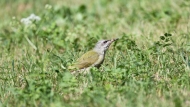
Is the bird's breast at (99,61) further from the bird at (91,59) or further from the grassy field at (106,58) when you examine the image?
the grassy field at (106,58)

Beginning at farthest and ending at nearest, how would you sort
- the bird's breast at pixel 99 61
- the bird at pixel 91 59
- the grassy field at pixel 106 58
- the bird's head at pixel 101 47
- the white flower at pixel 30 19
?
the white flower at pixel 30 19 < the bird's head at pixel 101 47 < the bird's breast at pixel 99 61 < the bird at pixel 91 59 < the grassy field at pixel 106 58

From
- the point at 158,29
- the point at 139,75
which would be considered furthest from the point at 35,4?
the point at 139,75

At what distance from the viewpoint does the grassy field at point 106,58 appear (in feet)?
20.3

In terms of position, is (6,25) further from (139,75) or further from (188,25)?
(139,75)

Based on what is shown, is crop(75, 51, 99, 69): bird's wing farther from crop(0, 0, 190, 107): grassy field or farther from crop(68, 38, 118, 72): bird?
crop(0, 0, 190, 107): grassy field

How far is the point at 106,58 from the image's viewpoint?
27.6ft

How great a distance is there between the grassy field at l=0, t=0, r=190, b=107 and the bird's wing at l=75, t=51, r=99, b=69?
8.3 inches

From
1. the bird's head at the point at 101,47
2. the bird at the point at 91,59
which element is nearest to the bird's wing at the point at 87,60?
the bird at the point at 91,59

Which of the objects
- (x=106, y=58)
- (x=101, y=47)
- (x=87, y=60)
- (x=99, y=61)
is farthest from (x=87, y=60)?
(x=106, y=58)

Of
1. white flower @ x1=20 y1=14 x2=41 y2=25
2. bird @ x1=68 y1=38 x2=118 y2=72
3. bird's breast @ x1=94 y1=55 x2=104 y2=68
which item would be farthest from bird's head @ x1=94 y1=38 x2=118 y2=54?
white flower @ x1=20 y1=14 x2=41 y2=25

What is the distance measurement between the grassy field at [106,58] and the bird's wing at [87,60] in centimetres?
21

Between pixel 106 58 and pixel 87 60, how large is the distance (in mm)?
559

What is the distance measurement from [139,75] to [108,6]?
6068mm

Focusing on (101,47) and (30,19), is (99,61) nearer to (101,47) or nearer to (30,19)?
(101,47)
